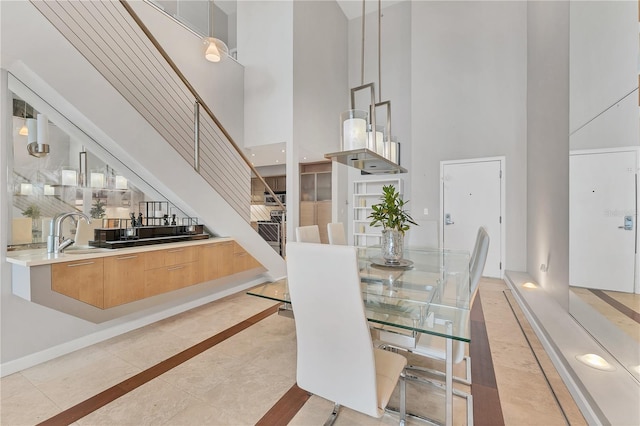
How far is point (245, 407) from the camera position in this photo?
1.67 m

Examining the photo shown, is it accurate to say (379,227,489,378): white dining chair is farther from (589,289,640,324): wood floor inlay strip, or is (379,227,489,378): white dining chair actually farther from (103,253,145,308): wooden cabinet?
(103,253,145,308): wooden cabinet

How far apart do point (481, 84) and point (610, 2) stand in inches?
117

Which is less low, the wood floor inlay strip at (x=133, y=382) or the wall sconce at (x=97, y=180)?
the wall sconce at (x=97, y=180)

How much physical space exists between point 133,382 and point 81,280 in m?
0.93

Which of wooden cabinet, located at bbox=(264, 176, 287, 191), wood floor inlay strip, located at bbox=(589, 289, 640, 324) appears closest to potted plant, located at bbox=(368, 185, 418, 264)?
wood floor inlay strip, located at bbox=(589, 289, 640, 324)

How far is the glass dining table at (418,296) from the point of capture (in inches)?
50.1

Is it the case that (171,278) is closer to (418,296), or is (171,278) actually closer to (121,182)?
(121,182)

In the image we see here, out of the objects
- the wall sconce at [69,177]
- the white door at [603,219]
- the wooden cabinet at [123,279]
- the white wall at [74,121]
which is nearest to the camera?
the white door at [603,219]

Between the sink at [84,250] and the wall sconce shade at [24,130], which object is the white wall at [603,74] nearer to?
the sink at [84,250]

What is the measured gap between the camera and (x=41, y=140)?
2.32 meters

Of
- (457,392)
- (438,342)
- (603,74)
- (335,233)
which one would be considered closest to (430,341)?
(438,342)

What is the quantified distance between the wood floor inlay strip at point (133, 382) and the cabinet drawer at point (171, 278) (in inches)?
29.1

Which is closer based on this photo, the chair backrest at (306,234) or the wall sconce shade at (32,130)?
the wall sconce shade at (32,130)

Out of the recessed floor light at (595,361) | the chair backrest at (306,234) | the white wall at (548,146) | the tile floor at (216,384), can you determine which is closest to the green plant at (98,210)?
the tile floor at (216,384)
